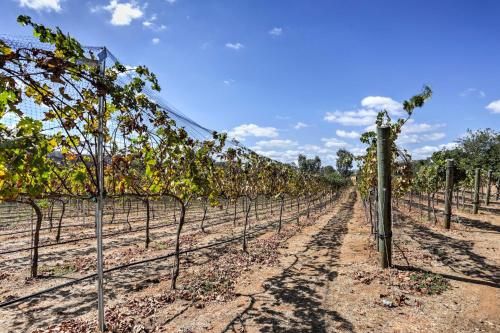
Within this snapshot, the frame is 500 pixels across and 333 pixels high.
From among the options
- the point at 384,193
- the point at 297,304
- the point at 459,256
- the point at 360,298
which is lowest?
the point at 297,304

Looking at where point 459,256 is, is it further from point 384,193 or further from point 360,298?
point 360,298

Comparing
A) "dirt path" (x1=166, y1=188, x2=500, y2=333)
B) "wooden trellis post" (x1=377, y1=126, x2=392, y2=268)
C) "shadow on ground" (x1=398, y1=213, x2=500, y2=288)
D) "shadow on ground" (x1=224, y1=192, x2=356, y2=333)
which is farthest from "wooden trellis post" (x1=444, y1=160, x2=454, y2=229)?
"wooden trellis post" (x1=377, y1=126, x2=392, y2=268)

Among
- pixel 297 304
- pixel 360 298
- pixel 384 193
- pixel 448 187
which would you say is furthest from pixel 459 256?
pixel 297 304

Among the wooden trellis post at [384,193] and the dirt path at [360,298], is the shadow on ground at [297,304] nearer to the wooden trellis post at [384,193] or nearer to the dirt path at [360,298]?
the dirt path at [360,298]

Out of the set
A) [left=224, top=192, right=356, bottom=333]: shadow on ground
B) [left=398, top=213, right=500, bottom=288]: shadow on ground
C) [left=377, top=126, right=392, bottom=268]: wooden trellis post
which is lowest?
[left=224, top=192, right=356, bottom=333]: shadow on ground

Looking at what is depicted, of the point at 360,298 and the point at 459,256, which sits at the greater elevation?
the point at 459,256

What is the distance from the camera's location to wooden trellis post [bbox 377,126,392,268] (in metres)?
8.60

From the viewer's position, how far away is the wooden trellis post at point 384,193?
28.2ft

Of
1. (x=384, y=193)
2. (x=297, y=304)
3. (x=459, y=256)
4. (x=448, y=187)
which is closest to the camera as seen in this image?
(x=297, y=304)

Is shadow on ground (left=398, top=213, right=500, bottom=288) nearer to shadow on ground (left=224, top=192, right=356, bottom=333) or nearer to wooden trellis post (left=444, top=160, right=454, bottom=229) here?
wooden trellis post (left=444, top=160, right=454, bottom=229)

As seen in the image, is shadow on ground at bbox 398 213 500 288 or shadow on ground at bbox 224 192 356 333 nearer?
shadow on ground at bbox 224 192 356 333

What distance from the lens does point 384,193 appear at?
8.66m

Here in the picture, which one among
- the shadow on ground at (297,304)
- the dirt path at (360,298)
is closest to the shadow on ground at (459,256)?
the dirt path at (360,298)

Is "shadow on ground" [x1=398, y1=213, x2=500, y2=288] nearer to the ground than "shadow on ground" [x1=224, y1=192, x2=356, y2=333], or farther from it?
farther from it
